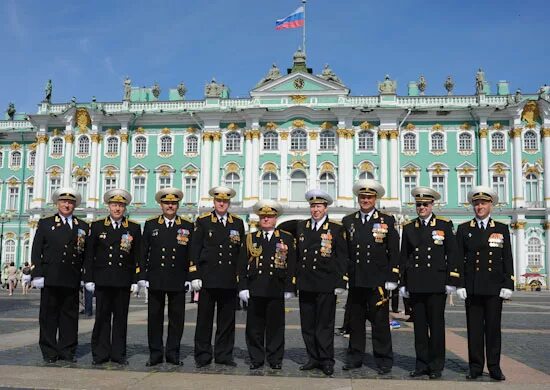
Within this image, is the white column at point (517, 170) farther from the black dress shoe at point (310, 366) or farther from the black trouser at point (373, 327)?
the black dress shoe at point (310, 366)

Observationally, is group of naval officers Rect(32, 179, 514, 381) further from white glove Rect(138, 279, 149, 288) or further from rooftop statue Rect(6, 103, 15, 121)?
rooftop statue Rect(6, 103, 15, 121)

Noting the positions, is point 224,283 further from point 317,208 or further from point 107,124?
point 107,124

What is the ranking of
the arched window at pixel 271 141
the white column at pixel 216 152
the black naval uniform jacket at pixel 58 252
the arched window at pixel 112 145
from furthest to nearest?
the arched window at pixel 112 145 < the white column at pixel 216 152 < the arched window at pixel 271 141 < the black naval uniform jacket at pixel 58 252

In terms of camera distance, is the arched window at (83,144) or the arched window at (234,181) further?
the arched window at (83,144)

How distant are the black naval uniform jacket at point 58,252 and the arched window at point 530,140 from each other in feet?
113

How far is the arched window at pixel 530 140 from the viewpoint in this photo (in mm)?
36594

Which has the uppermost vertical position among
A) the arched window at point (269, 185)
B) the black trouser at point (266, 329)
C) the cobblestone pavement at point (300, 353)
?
the arched window at point (269, 185)

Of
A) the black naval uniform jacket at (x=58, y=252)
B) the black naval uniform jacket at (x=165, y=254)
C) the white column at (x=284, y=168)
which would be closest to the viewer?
the black naval uniform jacket at (x=165, y=254)

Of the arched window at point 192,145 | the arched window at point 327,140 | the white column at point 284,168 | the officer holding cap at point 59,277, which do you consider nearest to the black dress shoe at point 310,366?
the officer holding cap at point 59,277

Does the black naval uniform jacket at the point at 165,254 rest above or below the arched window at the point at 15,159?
below

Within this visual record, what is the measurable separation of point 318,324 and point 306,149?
30960 millimetres

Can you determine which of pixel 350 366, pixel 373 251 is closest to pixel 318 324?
pixel 350 366

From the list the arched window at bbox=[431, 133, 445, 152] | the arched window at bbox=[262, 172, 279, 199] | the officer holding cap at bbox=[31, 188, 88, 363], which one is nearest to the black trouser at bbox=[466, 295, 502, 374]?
the officer holding cap at bbox=[31, 188, 88, 363]

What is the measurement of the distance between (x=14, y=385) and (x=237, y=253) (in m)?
2.84
